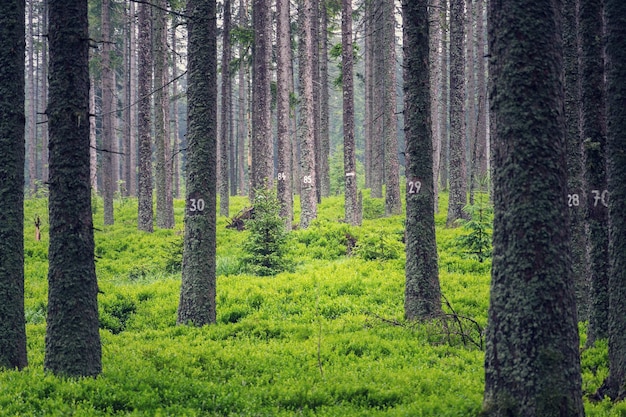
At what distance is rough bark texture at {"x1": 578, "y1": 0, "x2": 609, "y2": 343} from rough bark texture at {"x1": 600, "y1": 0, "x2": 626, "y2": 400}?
1436mm

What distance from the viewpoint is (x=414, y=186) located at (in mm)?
10578

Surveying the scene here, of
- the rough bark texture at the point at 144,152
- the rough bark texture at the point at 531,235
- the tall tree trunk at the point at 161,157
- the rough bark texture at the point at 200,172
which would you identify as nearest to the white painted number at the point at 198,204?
the rough bark texture at the point at 200,172

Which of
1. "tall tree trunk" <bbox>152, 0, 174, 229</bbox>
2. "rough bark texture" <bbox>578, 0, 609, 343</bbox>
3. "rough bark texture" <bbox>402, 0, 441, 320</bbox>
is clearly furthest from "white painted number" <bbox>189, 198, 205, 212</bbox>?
"tall tree trunk" <bbox>152, 0, 174, 229</bbox>

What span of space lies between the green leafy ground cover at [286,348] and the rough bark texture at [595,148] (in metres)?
0.78

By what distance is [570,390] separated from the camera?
18.7ft

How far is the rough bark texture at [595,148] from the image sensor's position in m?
8.62

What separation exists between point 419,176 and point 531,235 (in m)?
4.81

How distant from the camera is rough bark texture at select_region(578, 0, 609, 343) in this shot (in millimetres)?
8617

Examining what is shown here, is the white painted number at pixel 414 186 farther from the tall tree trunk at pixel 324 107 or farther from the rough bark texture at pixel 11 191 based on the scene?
the tall tree trunk at pixel 324 107

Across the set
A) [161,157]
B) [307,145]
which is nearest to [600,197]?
[307,145]

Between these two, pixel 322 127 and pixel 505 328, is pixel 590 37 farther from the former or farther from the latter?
pixel 322 127

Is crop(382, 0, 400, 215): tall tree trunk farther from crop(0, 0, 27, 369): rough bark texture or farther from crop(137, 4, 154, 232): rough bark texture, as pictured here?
crop(0, 0, 27, 369): rough bark texture

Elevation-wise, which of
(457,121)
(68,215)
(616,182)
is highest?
(457,121)

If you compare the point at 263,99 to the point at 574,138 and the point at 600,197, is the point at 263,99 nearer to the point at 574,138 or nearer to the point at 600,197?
the point at 574,138
